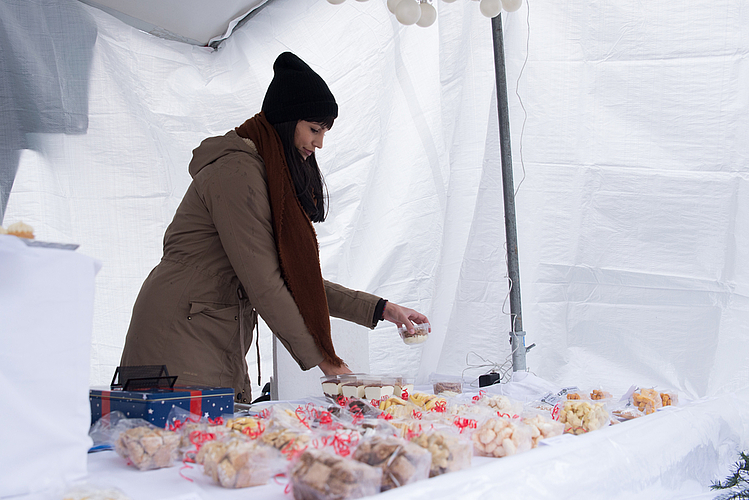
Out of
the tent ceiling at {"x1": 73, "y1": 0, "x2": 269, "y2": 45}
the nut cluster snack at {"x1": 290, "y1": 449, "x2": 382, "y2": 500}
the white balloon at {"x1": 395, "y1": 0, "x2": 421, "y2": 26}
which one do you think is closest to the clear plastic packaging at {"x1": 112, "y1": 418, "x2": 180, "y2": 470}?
the nut cluster snack at {"x1": 290, "y1": 449, "x2": 382, "y2": 500}

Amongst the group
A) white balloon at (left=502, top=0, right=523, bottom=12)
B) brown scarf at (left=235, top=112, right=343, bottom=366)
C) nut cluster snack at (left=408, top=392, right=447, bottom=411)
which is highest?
white balloon at (left=502, top=0, right=523, bottom=12)

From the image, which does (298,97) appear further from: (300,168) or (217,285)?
(217,285)

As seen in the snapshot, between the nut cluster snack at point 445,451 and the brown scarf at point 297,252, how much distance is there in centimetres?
54

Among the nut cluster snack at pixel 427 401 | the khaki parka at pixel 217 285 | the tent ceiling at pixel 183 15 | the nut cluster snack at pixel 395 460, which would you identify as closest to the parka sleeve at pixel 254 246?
the khaki parka at pixel 217 285

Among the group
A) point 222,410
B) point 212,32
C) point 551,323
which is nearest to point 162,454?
point 222,410

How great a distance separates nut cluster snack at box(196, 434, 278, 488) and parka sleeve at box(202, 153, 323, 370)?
1.75 feet

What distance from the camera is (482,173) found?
7.59 feet

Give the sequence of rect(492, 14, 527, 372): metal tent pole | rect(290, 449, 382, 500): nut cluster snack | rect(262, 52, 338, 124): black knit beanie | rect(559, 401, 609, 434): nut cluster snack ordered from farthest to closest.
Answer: rect(492, 14, 527, 372): metal tent pole < rect(262, 52, 338, 124): black knit beanie < rect(559, 401, 609, 434): nut cluster snack < rect(290, 449, 382, 500): nut cluster snack

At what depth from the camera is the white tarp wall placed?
1829 millimetres

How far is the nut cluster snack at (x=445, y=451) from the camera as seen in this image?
62 cm

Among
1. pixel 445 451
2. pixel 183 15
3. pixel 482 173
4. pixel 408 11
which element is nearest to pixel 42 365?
pixel 445 451

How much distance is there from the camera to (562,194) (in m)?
2.11

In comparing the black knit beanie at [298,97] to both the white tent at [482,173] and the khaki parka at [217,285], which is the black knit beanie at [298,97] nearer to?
the khaki parka at [217,285]

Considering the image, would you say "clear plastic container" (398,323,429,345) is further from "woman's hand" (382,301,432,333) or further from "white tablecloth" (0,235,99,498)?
"white tablecloth" (0,235,99,498)
